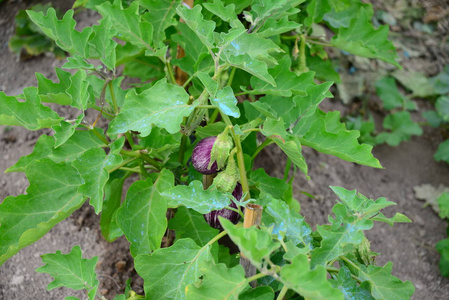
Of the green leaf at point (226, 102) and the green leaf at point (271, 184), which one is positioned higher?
the green leaf at point (226, 102)

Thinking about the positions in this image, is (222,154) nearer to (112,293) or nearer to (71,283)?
(71,283)

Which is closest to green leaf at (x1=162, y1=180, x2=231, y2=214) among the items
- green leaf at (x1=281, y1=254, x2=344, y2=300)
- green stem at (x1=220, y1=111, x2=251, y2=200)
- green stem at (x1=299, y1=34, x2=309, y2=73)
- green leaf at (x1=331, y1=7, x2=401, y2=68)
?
green stem at (x1=220, y1=111, x2=251, y2=200)

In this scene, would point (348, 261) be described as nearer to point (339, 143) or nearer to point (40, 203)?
point (339, 143)

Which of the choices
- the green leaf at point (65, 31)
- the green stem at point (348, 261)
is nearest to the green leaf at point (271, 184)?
the green stem at point (348, 261)

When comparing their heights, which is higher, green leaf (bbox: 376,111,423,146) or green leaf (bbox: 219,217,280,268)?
green leaf (bbox: 219,217,280,268)

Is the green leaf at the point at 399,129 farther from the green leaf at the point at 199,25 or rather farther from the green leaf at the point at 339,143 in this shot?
the green leaf at the point at 199,25

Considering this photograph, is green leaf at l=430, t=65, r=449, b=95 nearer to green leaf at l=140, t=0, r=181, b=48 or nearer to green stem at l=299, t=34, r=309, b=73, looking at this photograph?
green stem at l=299, t=34, r=309, b=73
